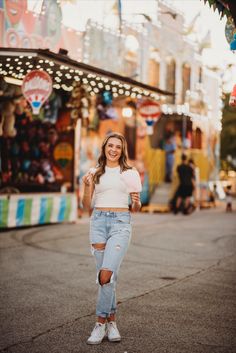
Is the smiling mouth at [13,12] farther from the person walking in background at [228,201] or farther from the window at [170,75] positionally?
the window at [170,75]

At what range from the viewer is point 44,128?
15828 millimetres

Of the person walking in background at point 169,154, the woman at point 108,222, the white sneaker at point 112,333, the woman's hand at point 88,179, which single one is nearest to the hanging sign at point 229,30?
the woman at point 108,222

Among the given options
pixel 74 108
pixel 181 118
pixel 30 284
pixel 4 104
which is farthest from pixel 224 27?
pixel 181 118

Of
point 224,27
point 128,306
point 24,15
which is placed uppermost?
point 24,15

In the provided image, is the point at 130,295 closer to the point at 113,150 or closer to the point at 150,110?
the point at 113,150

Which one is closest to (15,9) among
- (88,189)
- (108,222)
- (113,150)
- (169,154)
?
(113,150)

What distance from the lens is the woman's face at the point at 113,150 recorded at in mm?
5430

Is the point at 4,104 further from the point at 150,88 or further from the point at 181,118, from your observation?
the point at 181,118

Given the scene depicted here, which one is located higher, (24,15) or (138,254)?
(24,15)

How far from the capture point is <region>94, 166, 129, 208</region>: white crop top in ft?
17.6

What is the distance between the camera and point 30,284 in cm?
777

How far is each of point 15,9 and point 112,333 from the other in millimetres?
9071

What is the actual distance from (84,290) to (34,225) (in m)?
7.98

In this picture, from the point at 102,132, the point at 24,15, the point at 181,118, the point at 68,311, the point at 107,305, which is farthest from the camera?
the point at 181,118
